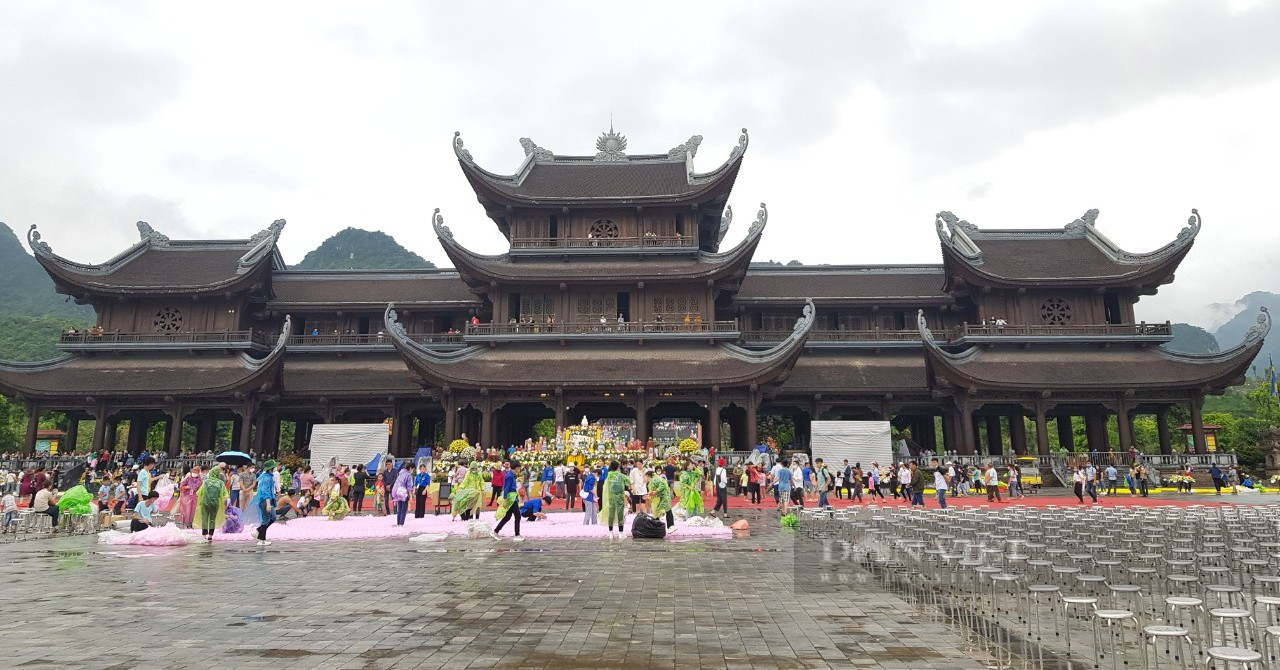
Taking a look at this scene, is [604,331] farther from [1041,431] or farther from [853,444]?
→ [1041,431]

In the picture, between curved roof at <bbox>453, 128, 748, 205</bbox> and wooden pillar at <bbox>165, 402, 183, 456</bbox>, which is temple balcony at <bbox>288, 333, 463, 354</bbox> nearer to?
wooden pillar at <bbox>165, 402, 183, 456</bbox>

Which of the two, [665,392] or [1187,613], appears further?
[665,392]

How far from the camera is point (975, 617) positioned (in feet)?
25.4

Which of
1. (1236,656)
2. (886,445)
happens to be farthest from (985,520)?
(886,445)

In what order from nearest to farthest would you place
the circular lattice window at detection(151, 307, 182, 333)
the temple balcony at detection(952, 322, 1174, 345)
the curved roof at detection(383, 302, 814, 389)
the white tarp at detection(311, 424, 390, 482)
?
the white tarp at detection(311, 424, 390, 482) < the curved roof at detection(383, 302, 814, 389) < the temple balcony at detection(952, 322, 1174, 345) < the circular lattice window at detection(151, 307, 182, 333)

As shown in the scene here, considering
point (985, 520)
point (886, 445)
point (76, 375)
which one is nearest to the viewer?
point (985, 520)

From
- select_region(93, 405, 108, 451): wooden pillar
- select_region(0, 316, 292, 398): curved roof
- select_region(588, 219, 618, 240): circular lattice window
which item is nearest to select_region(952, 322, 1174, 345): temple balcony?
select_region(588, 219, 618, 240): circular lattice window

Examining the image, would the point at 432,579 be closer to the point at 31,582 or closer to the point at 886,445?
the point at 31,582

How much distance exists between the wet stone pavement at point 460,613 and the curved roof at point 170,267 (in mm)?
22999

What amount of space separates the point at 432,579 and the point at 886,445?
67.5 ft

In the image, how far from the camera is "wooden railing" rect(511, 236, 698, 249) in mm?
32500

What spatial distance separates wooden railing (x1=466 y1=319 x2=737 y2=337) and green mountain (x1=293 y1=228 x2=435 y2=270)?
97.4 metres

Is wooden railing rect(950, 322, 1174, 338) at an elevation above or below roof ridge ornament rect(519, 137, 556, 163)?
below

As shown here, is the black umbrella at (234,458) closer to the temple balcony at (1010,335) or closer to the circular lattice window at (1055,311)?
the temple balcony at (1010,335)
